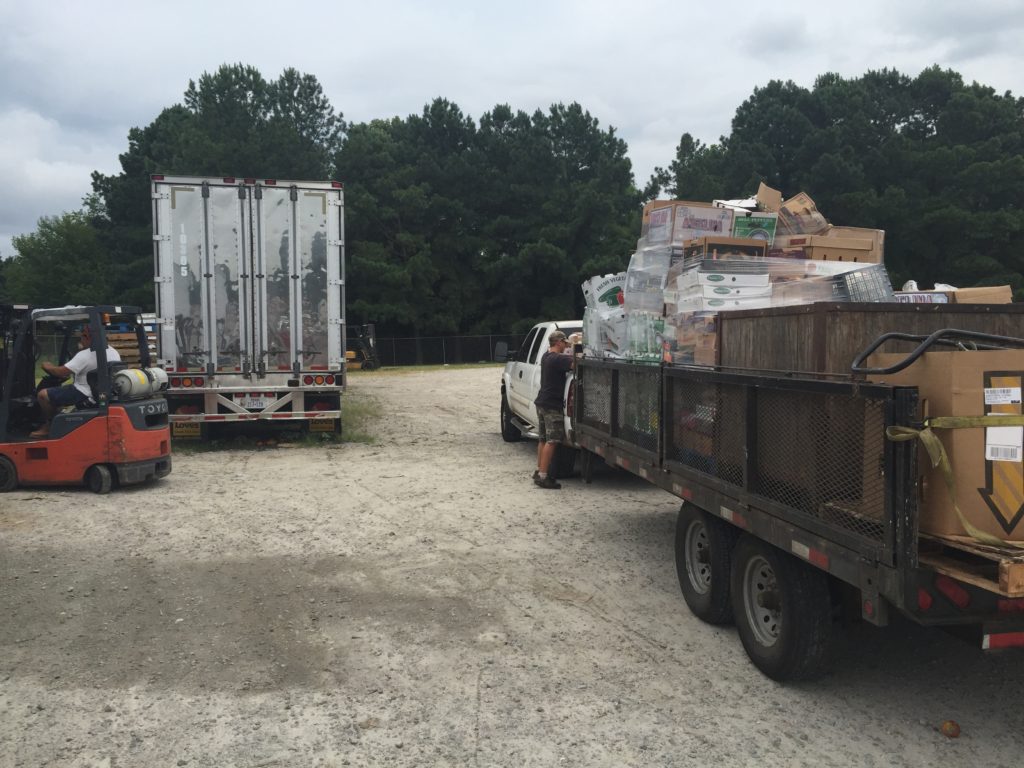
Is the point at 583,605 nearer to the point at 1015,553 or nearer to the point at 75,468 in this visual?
the point at 1015,553

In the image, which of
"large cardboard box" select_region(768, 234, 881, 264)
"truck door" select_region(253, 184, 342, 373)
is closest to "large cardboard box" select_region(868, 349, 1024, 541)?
"large cardboard box" select_region(768, 234, 881, 264)

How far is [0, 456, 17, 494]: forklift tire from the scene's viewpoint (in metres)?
9.18

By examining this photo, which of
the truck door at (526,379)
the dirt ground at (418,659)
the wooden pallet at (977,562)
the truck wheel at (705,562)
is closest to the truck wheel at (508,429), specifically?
the truck door at (526,379)

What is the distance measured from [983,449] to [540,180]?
4898 centimetres

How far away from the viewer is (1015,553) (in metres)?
3.11

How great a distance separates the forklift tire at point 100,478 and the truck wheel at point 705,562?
6691mm

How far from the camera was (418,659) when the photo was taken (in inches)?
186

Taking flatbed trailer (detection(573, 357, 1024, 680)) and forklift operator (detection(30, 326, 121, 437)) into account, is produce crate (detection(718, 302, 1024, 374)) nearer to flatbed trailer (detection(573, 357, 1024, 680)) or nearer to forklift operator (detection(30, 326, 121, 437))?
flatbed trailer (detection(573, 357, 1024, 680))

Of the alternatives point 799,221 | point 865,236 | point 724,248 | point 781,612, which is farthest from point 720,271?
point 781,612

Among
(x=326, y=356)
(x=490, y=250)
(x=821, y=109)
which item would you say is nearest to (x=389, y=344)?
(x=490, y=250)

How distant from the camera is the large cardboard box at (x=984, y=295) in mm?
6141

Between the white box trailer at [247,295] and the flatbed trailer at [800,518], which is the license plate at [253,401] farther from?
the flatbed trailer at [800,518]

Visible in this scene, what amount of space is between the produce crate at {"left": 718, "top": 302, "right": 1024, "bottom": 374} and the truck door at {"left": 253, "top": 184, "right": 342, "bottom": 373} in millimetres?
8706

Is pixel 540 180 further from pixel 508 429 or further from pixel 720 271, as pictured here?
pixel 720 271
